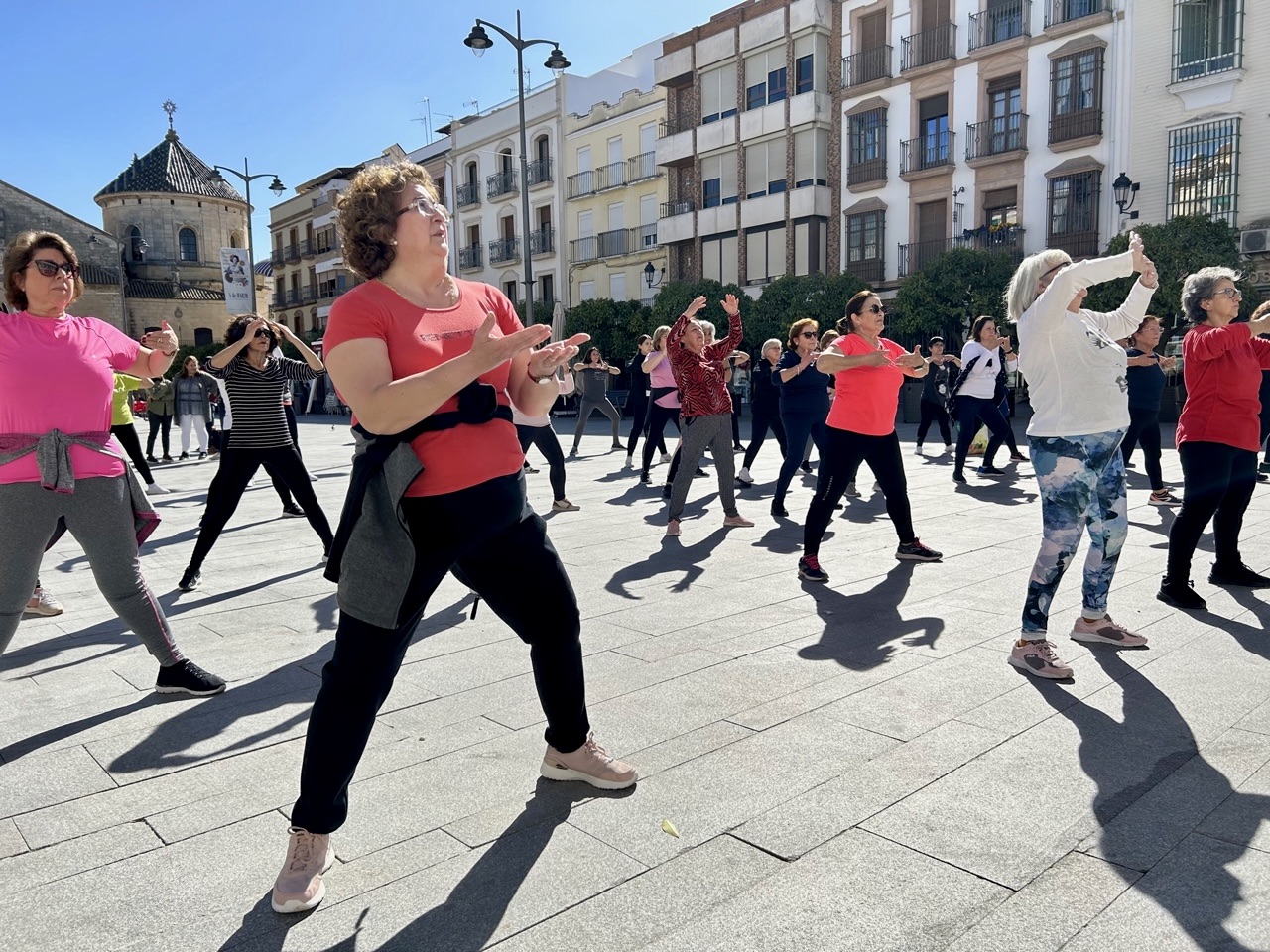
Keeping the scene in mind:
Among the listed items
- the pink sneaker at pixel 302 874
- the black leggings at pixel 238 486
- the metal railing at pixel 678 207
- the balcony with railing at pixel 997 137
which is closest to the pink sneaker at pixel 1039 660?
the pink sneaker at pixel 302 874

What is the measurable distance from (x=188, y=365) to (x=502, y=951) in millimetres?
15772

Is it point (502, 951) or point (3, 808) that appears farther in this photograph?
point (3, 808)

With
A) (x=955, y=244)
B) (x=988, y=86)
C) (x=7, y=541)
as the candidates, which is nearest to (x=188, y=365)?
(x=7, y=541)

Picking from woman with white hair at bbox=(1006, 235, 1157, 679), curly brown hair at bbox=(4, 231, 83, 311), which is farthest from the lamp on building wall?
curly brown hair at bbox=(4, 231, 83, 311)

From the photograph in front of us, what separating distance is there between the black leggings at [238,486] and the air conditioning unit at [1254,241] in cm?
2316

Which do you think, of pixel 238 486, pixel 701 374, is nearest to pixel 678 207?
pixel 701 374

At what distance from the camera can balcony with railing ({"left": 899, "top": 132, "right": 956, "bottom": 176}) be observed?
29.1 metres

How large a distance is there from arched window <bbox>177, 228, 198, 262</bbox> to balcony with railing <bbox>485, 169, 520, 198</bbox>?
31.1 meters

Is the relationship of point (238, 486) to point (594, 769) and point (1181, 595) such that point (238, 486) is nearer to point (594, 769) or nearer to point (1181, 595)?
point (594, 769)

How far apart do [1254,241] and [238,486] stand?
2377 cm

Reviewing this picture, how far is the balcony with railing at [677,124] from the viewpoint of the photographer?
1448 inches

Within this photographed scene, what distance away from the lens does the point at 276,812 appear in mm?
3035

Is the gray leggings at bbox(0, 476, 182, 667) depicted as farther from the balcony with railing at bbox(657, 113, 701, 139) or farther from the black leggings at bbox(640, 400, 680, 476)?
the balcony with railing at bbox(657, 113, 701, 139)

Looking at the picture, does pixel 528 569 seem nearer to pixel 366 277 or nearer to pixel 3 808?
pixel 366 277
